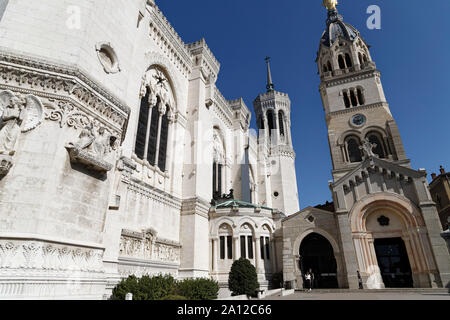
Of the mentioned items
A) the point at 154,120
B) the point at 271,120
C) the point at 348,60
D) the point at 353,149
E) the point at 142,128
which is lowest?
the point at 142,128

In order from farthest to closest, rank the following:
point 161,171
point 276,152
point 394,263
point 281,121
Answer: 1. point 281,121
2. point 276,152
3. point 394,263
4. point 161,171

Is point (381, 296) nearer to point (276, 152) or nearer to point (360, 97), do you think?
point (360, 97)

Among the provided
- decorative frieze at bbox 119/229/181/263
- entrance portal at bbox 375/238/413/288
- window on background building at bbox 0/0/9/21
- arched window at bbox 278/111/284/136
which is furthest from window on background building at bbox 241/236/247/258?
arched window at bbox 278/111/284/136

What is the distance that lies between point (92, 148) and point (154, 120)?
40.4ft

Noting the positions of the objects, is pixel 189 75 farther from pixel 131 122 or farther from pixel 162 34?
pixel 131 122

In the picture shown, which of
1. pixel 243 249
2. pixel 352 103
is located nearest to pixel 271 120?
pixel 352 103

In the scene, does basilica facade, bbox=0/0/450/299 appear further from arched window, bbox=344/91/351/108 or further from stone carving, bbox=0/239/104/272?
arched window, bbox=344/91/351/108

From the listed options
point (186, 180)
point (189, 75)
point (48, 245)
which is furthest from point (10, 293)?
point (189, 75)

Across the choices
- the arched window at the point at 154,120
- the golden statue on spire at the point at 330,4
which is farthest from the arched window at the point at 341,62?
the arched window at the point at 154,120

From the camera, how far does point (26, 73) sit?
871 centimetres

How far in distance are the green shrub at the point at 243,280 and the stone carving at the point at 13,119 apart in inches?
524

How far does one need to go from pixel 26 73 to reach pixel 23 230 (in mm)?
5001

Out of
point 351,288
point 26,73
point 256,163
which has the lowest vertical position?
point 351,288

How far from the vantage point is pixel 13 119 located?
805 cm
